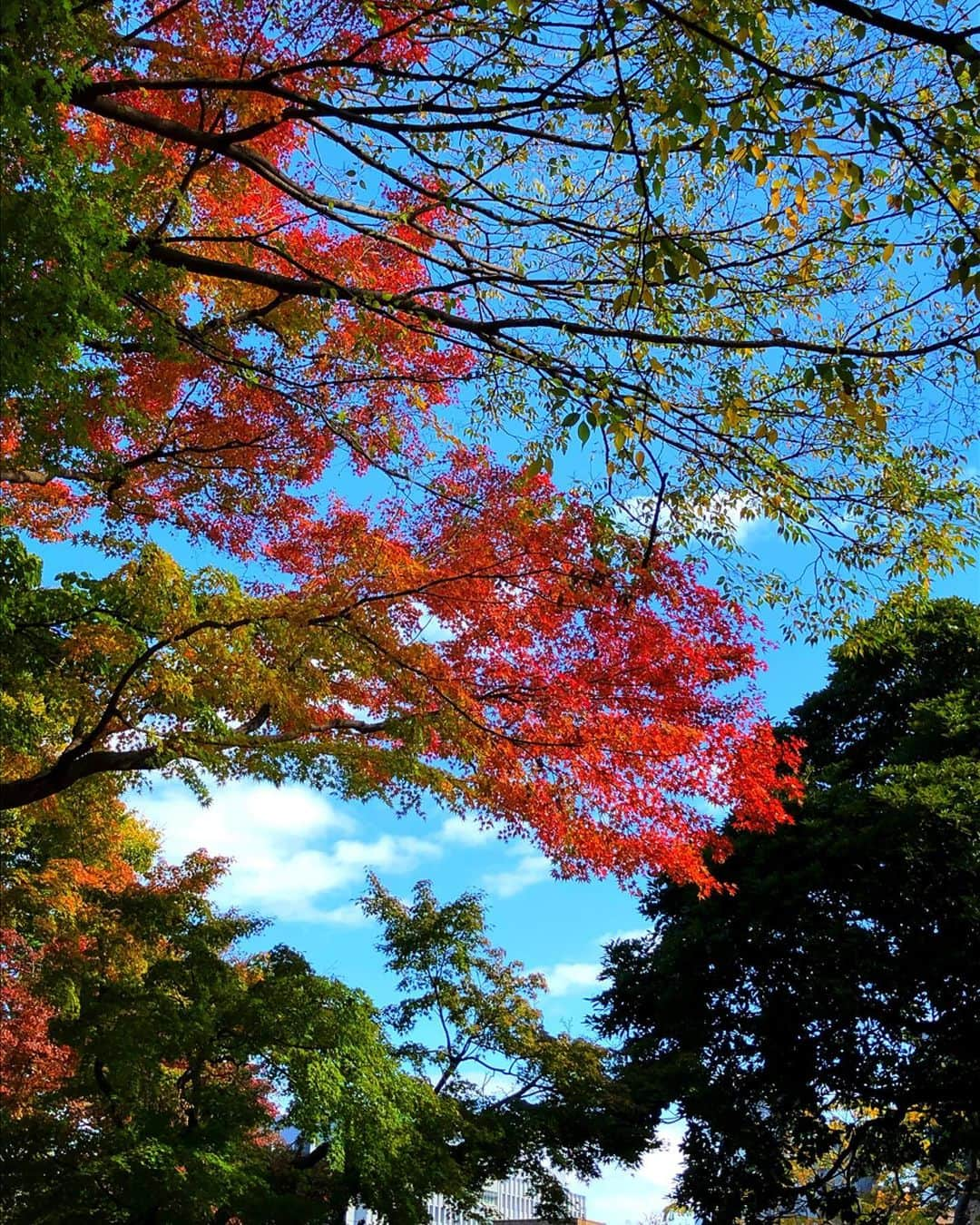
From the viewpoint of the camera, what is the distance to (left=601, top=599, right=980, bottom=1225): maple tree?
12859mm

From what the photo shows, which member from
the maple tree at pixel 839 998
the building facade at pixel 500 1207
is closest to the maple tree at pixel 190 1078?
the building facade at pixel 500 1207

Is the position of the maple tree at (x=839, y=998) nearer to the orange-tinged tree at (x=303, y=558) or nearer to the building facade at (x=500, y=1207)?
the building facade at (x=500, y=1207)

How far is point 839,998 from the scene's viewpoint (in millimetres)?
13016

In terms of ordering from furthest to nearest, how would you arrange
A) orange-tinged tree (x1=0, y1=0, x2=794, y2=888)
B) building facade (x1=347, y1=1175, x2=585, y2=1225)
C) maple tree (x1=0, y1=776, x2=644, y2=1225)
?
building facade (x1=347, y1=1175, x2=585, y2=1225) < maple tree (x1=0, y1=776, x2=644, y2=1225) < orange-tinged tree (x1=0, y1=0, x2=794, y2=888)

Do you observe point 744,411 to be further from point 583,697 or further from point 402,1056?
point 402,1056

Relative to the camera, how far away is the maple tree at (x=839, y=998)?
1286cm

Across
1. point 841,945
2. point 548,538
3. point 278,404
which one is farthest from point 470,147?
point 841,945

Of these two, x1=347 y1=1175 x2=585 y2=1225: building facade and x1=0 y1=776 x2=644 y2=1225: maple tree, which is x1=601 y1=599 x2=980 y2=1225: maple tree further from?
x1=0 y1=776 x2=644 y2=1225: maple tree

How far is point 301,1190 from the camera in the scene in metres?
10.9

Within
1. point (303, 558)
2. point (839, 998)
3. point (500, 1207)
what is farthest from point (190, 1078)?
point (500, 1207)

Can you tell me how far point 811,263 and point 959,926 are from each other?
33.9ft

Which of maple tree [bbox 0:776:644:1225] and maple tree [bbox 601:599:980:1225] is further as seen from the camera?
maple tree [bbox 601:599:980:1225]

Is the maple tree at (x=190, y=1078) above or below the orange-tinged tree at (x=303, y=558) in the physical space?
below

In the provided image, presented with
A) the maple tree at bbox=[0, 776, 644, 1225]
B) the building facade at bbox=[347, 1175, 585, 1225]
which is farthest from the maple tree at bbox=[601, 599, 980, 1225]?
the maple tree at bbox=[0, 776, 644, 1225]
